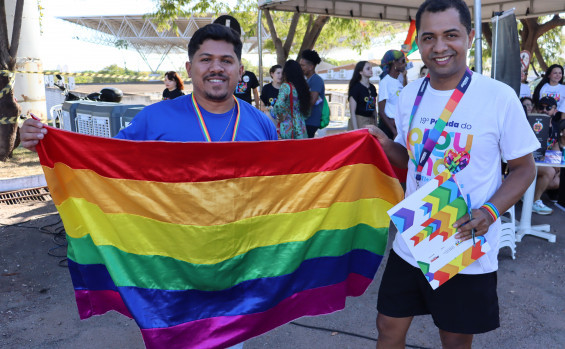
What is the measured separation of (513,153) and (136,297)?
185cm

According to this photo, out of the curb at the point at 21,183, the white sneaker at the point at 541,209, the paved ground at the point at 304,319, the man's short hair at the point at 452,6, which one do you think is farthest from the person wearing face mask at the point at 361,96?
the man's short hair at the point at 452,6

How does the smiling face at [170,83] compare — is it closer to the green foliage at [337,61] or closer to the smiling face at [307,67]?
the smiling face at [307,67]

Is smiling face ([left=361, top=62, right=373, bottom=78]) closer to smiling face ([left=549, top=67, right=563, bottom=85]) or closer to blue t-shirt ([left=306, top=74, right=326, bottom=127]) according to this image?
blue t-shirt ([left=306, top=74, right=326, bottom=127])

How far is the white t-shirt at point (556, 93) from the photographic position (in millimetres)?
8191

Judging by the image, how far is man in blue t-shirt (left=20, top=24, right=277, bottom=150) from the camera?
2375 millimetres

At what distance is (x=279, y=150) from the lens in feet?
8.68

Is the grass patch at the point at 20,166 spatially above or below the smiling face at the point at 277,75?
below

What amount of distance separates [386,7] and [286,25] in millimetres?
12562

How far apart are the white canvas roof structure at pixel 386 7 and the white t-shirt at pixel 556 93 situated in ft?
6.68

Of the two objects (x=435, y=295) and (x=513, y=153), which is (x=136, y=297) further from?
(x=513, y=153)

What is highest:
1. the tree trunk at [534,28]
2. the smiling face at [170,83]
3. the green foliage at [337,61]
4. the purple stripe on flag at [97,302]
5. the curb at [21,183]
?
the green foliage at [337,61]

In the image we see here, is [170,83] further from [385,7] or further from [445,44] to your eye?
[445,44]

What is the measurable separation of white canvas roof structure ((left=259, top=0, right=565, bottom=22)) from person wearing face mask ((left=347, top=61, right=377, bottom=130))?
2125mm

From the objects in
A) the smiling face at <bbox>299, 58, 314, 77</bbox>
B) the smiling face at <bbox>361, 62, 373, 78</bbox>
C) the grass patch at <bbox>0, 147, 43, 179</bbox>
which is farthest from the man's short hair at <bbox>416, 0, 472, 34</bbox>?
the grass patch at <bbox>0, 147, 43, 179</bbox>
